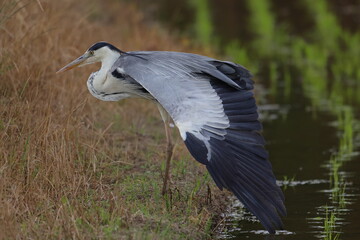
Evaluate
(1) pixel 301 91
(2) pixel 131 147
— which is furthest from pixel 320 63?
(2) pixel 131 147

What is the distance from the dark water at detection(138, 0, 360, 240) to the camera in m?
6.15

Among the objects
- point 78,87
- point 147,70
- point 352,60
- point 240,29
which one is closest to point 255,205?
point 147,70

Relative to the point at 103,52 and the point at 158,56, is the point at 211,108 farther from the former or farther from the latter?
the point at 103,52

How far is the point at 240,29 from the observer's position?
15.7 meters

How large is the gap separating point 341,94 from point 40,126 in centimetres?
515

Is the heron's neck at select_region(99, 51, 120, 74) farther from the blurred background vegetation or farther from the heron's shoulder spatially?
the blurred background vegetation

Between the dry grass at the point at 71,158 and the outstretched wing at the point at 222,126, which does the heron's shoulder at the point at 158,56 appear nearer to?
the outstretched wing at the point at 222,126

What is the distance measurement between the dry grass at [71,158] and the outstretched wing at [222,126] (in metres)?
0.46

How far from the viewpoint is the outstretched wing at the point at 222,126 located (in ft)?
17.2

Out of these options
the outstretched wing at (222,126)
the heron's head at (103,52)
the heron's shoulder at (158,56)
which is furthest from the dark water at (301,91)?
the heron's head at (103,52)

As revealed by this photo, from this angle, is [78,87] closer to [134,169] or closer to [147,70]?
[134,169]

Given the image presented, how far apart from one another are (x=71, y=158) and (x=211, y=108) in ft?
3.60

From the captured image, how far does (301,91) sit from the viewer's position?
1083cm

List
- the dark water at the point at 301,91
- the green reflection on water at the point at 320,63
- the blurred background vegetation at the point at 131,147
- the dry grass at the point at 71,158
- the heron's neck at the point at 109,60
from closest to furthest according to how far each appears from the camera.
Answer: the dry grass at the point at 71,158 → the blurred background vegetation at the point at 131,147 → the dark water at the point at 301,91 → the heron's neck at the point at 109,60 → the green reflection on water at the point at 320,63
